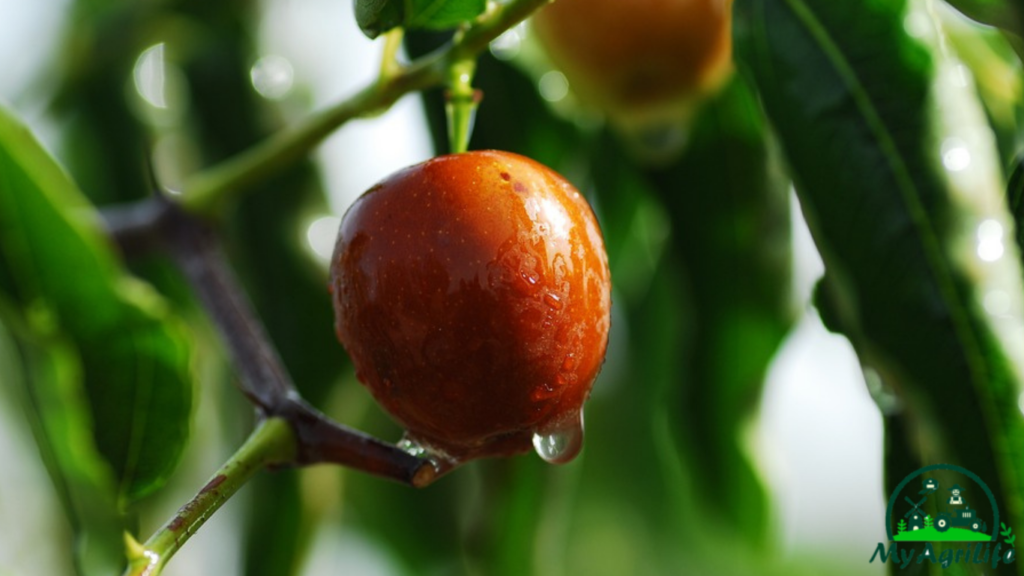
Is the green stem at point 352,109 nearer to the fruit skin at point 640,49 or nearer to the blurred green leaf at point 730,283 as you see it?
the fruit skin at point 640,49

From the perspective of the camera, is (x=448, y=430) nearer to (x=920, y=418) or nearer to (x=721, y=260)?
(x=920, y=418)

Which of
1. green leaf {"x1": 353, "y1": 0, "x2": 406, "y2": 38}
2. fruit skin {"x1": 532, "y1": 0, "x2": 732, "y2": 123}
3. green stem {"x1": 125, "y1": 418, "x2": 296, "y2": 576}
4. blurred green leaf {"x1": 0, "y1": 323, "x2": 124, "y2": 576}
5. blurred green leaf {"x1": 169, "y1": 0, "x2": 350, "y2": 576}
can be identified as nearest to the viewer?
green stem {"x1": 125, "y1": 418, "x2": 296, "y2": 576}

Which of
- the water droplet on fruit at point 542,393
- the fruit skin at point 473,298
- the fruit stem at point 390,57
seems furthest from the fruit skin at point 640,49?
the water droplet on fruit at point 542,393

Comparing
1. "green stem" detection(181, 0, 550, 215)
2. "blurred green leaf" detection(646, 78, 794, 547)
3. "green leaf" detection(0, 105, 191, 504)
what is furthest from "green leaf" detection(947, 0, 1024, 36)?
"green leaf" detection(0, 105, 191, 504)

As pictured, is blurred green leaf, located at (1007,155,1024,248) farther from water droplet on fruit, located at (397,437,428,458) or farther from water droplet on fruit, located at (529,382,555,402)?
water droplet on fruit, located at (397,437,428,458)

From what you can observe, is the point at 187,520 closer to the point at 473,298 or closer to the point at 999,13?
the point at 473,298

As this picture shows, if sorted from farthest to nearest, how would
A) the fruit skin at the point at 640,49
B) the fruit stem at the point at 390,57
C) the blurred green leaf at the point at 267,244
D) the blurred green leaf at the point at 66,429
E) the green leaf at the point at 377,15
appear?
the blurred green leaf at the point at 267,244, the fruit skin at the point at 640,49, the blurred green leaf at the point at 66,429, the fruit stem at the point at 390,57, the green leaf at the point at 377,15

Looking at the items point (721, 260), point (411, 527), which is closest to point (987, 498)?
point (721, 260)

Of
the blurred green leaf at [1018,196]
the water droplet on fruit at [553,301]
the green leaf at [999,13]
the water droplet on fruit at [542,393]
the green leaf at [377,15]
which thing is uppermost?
the green leaf at [377,15]
